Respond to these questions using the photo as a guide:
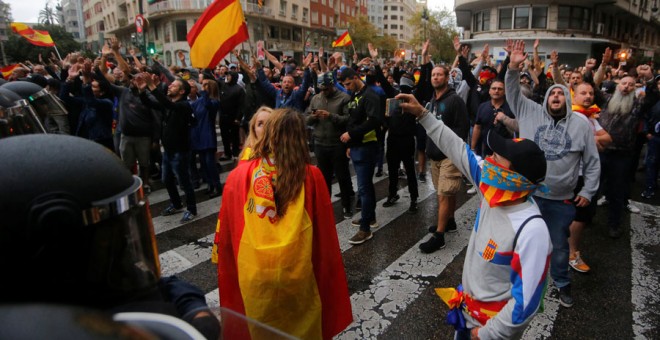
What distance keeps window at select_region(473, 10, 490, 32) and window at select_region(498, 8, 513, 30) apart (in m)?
1.30

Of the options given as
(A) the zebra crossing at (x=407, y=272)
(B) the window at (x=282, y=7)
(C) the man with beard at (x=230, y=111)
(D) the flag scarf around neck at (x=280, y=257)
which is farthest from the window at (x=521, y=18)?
(D) the flag scarf around neck at (x=280, y=257)

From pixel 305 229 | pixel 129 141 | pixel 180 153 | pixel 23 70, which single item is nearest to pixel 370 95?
pixel 180 153

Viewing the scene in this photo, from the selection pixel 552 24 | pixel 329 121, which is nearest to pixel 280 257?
pixel 329 121

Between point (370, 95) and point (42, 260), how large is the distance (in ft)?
15.7

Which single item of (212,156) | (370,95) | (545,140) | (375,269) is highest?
(370,95)

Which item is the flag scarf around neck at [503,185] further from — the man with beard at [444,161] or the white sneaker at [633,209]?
the white sneaker at [633,209]

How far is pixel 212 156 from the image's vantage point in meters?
6.79

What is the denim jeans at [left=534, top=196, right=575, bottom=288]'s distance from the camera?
3.53m

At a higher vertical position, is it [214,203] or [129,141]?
[129,141]

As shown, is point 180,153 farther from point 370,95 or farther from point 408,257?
point 408,257

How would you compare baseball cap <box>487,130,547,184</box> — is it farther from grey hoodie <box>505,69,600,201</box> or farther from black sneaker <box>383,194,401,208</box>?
black sneaker <box>383,194,401,208</box>

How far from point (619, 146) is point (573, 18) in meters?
36.4

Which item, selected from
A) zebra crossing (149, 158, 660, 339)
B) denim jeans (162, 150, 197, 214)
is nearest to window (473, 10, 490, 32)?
zebra crossing (149, 158, 660, 339)

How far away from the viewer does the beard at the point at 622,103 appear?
17.1ft
